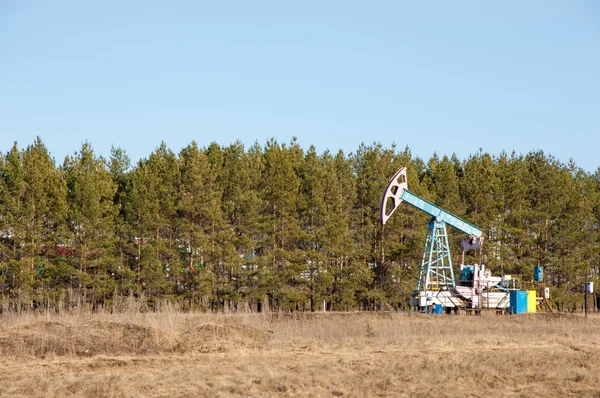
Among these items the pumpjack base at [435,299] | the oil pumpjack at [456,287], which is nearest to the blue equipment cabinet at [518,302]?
the oil pumpjack at [456,287]

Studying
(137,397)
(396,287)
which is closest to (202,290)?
(396,287)

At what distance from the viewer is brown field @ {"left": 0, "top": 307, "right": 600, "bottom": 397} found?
47.9ft

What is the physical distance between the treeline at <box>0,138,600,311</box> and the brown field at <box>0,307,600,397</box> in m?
21.6

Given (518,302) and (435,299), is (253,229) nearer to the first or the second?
(435,299)

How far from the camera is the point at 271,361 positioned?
57.3 ft

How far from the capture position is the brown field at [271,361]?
14.6m

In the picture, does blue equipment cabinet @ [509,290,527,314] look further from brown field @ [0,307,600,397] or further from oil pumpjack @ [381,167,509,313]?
brown field @ [0,307,600,397]

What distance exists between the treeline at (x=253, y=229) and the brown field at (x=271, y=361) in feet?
70.9

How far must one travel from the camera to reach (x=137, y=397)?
1364 centimetres

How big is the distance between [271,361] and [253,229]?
30.4 metres

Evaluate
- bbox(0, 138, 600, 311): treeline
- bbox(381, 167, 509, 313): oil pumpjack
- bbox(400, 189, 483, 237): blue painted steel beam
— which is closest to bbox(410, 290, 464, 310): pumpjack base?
bbox(381, 167, 509, 313): oil pumpjack

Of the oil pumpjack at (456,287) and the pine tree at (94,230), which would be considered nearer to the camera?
the oil pumpjack at (456,287)

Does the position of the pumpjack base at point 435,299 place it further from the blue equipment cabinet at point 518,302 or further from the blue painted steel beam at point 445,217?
the blue painted steel beam at point 445,217

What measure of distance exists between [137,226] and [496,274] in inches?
935
